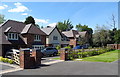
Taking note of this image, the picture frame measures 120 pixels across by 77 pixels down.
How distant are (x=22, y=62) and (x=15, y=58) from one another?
285 cm

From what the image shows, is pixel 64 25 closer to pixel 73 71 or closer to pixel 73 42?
pixel 73 42

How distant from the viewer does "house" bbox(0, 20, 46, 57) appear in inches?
1013

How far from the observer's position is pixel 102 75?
10.5m

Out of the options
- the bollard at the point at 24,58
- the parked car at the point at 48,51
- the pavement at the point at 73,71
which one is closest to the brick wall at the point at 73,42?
the parked car at the point at 48,51

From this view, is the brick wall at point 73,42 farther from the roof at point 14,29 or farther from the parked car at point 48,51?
the parked car at point 48,51

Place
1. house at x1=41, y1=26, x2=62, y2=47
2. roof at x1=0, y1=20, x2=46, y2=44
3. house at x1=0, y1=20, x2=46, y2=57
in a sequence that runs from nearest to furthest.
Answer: house at x1=0, y1=20, x2=46, y2=57, roof at x1=0, y1=20, x2=46, y2=44, house at x1=41, y1=26, x2=62, y2=47

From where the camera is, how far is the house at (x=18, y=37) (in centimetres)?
2572

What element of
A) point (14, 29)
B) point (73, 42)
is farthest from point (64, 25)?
point (14, 29)

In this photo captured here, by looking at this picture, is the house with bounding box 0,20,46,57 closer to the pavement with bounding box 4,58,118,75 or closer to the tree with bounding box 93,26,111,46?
the pavement with bounding box 4,58,118,75

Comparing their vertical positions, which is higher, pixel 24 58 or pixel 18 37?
pixel 18 37

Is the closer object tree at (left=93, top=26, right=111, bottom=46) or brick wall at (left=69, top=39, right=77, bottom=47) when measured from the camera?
tree at (left=93, top=26, right=111, bottom=46)

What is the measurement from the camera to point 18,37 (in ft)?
95.6

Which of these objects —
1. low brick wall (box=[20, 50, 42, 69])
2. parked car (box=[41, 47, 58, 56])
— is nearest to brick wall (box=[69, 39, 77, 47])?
parked car (box=[41, 47, 58, 56])

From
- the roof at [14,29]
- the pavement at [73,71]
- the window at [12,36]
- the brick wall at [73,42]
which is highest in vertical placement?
the roof at [14,29]
